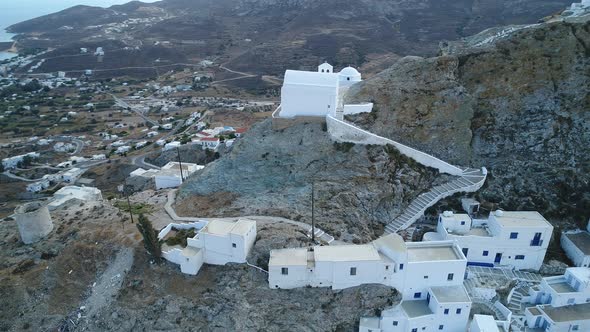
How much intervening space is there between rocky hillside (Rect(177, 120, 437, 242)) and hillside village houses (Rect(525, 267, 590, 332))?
1163 centimetres

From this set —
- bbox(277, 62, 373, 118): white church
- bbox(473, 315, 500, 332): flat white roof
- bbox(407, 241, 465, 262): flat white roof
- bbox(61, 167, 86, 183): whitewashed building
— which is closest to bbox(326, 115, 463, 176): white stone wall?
bbox(277, 62, 373, 118): white church

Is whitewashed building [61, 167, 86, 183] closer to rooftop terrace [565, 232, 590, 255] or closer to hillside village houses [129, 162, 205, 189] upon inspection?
hillside village houses [129, 162, 205, 189]

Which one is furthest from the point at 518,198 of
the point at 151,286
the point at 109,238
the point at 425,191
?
the point at 109,238

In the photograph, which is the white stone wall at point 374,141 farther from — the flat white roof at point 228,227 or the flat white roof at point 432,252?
the flat white roof at point 228,227

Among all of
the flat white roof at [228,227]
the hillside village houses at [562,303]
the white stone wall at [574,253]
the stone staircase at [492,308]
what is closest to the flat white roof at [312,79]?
the flat white roof at [228,227]

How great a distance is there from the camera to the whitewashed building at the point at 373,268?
26.2m

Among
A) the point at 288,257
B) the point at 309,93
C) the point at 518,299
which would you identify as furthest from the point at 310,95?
the point at 518,299

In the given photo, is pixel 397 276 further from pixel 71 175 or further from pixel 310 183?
pixel 71 175

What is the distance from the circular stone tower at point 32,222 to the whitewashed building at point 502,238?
31.4m

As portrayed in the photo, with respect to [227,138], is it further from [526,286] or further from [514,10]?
[514,10]

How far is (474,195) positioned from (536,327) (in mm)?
11567

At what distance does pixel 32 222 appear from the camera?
3281 centimetres

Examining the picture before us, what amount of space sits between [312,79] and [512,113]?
19.6 m

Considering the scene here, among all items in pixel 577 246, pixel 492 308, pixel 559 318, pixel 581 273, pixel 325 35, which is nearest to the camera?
pixel 559 318
